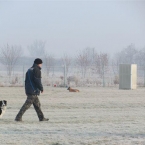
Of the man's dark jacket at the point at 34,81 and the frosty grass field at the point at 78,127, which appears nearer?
the frosty grass field at the point at 78,127

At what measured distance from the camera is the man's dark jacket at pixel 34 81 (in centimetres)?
1382

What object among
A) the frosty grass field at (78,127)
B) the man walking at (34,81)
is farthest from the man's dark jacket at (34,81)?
the frosty grass field at (78,127)

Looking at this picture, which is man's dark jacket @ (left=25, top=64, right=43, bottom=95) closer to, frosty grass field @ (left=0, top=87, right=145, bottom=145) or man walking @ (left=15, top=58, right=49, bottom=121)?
man walking @ (left=15, top=58, right=49, bottom=121)

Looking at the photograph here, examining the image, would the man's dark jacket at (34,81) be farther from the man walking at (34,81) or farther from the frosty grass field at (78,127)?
the frosty grass field at (78,127)

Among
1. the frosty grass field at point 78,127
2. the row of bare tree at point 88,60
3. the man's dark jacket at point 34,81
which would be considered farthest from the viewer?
the row of bare tree at point 88,60

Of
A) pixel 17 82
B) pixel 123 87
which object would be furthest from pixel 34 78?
pixel 17 82

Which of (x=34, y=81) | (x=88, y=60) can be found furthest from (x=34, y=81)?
(x=88, y=60)

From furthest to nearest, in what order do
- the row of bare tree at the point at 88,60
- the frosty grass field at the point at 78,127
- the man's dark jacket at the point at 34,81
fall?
the row of bare tree at the point at 88,60 < the man's dark jacket at the point at 34,81 < the frosty grass field at the point at 78,127

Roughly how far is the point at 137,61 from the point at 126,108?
75.5 meters

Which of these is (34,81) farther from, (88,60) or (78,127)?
(88,60)

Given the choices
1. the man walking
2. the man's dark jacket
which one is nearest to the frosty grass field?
the man walking

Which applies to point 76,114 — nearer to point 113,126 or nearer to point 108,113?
point 108,113

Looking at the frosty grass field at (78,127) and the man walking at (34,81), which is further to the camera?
the man walking at (34,81)

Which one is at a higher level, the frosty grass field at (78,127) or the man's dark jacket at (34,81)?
the man's dark jacket at (34,81)
